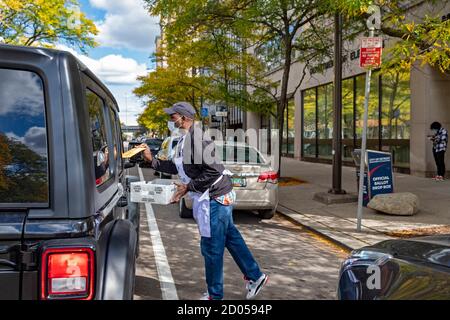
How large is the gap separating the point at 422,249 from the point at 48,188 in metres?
2.19

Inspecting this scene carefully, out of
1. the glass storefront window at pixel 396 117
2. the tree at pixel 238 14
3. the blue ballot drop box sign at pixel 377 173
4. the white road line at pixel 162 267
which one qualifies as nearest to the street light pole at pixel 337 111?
the blue ballot drop box sign at pixel 377 173

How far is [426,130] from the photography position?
47.3ft

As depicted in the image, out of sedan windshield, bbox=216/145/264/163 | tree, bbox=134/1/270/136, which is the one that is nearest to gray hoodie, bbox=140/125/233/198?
sedan windshield, bbox=216/145/264/163

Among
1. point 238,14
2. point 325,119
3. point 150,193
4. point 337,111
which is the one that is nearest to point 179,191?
point 150,193

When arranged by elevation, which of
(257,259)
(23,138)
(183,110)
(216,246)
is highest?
(183,110)

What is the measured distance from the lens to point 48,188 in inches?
78.5

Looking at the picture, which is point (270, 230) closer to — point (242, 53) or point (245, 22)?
point (245, 22)

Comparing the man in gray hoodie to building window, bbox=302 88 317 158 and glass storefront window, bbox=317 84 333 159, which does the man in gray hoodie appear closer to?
glass storefront window, bbox=317 84 333 159

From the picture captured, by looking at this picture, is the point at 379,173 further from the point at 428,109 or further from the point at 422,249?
the point at 422,249

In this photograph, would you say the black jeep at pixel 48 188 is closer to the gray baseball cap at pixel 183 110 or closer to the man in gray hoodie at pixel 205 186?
the man in gray hoodie at pixel 205 186

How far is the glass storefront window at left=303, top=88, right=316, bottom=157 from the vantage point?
24125 mm

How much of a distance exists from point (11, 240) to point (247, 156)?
7022 mm

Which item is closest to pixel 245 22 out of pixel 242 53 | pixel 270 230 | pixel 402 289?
pixel 270 230

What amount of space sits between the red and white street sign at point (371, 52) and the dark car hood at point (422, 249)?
4.49 meters
